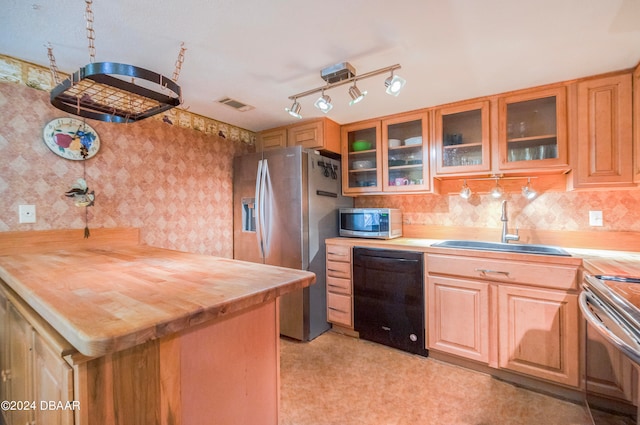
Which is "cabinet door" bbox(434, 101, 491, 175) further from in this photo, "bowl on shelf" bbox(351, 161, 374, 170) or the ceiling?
"bowl on shelf" bbox(351, 161, 374, 170)

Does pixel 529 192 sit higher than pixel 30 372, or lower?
higher

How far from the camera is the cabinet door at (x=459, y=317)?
197 centimetres

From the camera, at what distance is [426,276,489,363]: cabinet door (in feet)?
6.47

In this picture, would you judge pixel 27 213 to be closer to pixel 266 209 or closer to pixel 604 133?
pixel 266 209

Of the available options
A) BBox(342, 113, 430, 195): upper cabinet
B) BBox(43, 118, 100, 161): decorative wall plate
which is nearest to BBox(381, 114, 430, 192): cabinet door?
BBox(342, 113, 430, 195): upper cabinet

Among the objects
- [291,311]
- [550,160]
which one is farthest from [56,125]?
[550,160]

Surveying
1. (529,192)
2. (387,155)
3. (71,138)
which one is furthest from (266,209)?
(529,192)

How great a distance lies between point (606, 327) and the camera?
1.02 metres

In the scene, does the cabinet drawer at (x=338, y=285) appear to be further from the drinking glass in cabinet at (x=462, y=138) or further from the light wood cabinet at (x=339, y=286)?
the drinking glass in cabinet at (x=462, y=138)

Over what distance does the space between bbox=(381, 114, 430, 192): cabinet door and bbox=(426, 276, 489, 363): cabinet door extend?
872mm

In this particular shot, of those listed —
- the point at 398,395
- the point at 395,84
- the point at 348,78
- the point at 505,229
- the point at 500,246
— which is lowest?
the point at 398,395

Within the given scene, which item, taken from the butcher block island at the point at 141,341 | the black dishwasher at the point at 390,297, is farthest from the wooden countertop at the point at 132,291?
the black dishwasher at the point at 390,297

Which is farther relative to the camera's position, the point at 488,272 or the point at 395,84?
the point at 488,272

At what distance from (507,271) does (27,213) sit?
3094 millimetres
